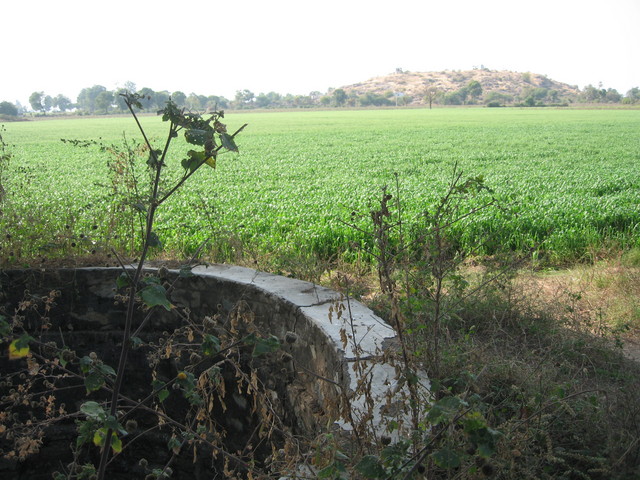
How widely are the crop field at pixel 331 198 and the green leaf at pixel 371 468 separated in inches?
37.9

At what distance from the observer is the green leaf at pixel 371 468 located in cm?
154

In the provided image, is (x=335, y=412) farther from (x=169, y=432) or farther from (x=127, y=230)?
(x=127, y=230)

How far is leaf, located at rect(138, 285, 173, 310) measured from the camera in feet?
5.57

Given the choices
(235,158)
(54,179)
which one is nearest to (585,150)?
(235,158)

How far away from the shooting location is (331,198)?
1168 cm

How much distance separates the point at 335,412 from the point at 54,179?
1642 centimetres

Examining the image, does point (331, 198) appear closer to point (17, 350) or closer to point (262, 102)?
point (17, 350)

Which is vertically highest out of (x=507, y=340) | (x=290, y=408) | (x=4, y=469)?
(x=507, y=340)

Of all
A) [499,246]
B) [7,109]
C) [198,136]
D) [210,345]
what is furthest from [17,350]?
[7,109]

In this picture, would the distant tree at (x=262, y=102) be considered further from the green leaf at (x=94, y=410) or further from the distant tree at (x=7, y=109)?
the green leaf at (x=94, y=410)

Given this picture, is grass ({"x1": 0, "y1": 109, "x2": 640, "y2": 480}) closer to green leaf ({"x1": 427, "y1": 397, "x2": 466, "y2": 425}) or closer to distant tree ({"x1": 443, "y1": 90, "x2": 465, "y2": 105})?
green leaf ({"x1": 427, "y1": 397, "x2": 466, "y2": 425})

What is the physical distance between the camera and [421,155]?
73.8 feet

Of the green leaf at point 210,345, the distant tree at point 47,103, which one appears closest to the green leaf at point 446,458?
the green leaf at point 210,345

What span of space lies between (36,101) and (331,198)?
11857 centimetres
